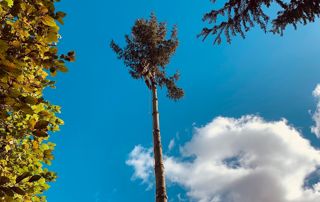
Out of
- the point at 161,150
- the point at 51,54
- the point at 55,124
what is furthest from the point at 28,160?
the point at 161,150

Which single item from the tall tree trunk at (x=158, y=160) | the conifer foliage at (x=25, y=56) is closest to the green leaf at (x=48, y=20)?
the conifer foliage at (x=25, y=56)

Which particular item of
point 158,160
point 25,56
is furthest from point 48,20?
point 158,160

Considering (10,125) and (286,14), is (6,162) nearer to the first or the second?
(10,125)

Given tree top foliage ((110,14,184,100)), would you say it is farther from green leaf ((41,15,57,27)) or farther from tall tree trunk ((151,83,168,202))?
green leaf ((41,15,57,27))

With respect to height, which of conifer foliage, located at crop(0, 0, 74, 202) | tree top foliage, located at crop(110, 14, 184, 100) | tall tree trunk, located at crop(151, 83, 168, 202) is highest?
tree top foliage, located at crop(110, 14, 184, 100)

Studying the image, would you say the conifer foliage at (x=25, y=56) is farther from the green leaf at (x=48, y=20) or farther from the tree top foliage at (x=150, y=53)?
the tree top foliage at (x=150, y=53)

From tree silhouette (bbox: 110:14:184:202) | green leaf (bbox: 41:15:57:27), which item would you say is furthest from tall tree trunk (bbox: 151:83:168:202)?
green leaf (bbox: 41:15:57:27)

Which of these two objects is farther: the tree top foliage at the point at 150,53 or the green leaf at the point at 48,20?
the tree top foliage at the point at 150,53

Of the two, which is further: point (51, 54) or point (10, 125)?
point (10, 125)

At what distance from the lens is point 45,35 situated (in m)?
2.85

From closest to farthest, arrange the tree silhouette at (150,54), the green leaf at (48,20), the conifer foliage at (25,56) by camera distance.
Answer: the conifer foliage at (25,56), the green leaf at (48,20), the tree silhouette at (150,54)

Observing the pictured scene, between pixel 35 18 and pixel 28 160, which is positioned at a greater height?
pixel 28 160

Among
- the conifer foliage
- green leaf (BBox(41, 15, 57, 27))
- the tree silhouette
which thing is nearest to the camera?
the conifer foliage

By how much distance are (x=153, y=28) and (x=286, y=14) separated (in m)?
7.66
